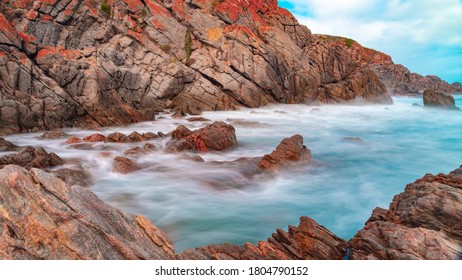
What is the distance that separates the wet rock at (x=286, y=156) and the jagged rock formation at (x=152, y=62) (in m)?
15.5

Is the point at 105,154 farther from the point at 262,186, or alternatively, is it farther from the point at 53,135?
the point at 262,186

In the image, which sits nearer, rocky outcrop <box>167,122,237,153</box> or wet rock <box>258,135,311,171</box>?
wet rock <box>258,135,311,171</box>

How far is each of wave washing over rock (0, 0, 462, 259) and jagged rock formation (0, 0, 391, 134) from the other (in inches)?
5.2

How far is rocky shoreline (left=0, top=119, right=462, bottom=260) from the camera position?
17.9 feet

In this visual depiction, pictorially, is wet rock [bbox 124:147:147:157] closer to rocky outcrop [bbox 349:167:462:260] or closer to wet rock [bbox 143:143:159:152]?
wet rock [bbox 143:143:159:152]

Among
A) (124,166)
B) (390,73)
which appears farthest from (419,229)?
(390,73)

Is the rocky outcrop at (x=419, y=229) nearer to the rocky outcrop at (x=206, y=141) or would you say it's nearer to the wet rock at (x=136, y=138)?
the rocky outcrop at (x=206, y=141)

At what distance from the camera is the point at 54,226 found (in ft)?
18.0

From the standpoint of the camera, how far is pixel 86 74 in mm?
28828

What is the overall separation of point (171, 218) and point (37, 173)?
5.43 meters

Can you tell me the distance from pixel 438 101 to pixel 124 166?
5222 cm

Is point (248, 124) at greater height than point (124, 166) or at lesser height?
greater

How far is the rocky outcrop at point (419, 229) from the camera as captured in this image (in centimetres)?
688

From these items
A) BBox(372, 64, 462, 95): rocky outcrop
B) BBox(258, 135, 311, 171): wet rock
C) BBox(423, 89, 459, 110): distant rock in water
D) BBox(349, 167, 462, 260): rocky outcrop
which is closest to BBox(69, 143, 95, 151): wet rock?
BBox(258, 135, 311, 171): wet rock
